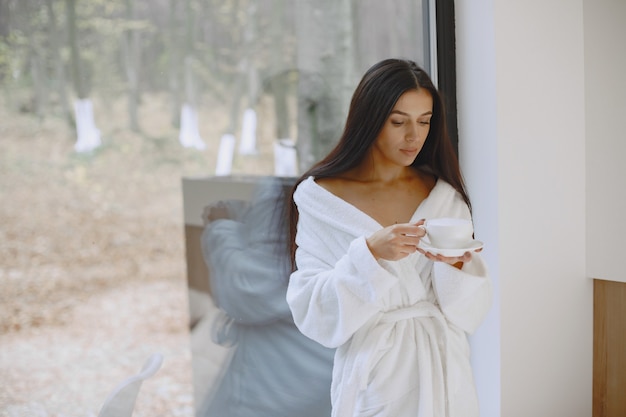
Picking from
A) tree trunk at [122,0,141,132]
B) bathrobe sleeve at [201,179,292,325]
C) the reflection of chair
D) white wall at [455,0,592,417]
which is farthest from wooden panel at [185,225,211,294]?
white wall at [455,0,592,417]

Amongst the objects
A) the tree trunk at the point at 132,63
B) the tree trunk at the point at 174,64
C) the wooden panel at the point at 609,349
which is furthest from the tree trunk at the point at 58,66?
the wooden panel at the point at 609,349

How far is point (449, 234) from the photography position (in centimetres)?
150

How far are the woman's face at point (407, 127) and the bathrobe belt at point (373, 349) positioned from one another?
36 centimetres

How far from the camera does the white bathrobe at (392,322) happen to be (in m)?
1.60

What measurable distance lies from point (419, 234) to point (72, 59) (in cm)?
87

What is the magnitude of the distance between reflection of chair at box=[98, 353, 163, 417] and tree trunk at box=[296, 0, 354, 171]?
2.37ft

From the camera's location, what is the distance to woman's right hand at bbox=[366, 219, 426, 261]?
1.50 meters

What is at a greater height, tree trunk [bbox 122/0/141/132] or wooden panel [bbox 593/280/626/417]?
tree trunk [bbox 122/0/141/132]

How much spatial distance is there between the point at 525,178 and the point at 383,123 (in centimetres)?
80

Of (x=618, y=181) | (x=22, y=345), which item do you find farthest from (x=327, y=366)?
(x=618, y=181)

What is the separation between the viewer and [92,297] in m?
1.66

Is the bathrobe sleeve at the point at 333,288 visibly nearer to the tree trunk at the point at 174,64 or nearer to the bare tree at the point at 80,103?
the tree trunk at the point at 174,64

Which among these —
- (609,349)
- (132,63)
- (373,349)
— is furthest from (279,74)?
(609,349)

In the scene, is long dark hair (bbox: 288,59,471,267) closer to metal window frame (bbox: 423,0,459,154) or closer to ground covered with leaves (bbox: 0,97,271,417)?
ground covered with leaves (bbox: 0,97,271,417)
